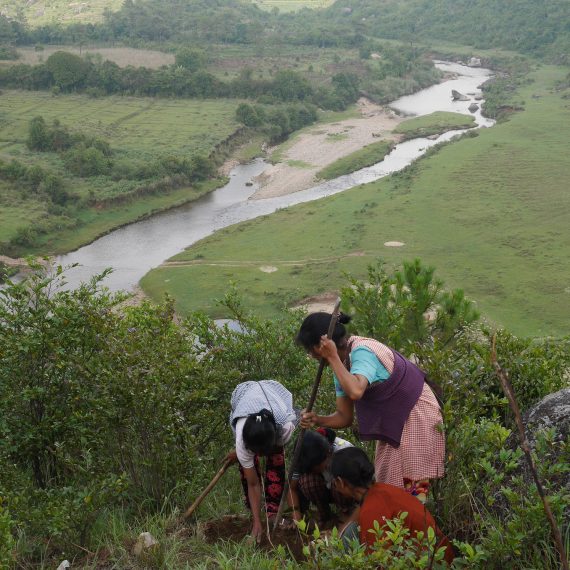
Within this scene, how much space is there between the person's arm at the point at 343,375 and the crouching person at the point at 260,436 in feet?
3.56

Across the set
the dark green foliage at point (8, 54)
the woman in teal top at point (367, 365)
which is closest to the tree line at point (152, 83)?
the dark green foliage at point (8, 54)

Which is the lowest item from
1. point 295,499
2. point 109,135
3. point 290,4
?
point 109,135

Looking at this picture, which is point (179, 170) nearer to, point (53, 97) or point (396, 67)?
point (53, 97)

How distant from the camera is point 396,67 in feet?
300

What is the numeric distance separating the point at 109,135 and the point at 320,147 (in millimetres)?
19922

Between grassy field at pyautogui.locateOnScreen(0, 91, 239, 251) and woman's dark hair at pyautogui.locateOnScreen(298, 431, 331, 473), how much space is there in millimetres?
38119

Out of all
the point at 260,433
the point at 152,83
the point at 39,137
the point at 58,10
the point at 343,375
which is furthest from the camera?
the point at 58,10

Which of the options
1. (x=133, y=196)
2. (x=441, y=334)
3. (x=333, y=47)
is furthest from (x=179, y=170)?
(x=333, y=47)

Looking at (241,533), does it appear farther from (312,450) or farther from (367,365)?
(367,365)

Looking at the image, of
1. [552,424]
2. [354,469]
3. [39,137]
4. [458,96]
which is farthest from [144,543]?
[458,96]

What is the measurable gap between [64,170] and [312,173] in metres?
20.2

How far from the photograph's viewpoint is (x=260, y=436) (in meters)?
5.97

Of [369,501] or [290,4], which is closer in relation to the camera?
[369,501]

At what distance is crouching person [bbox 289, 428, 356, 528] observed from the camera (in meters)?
6.49
